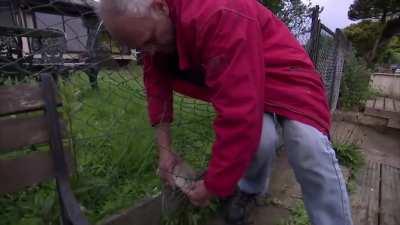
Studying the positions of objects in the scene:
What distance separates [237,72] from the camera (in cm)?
105

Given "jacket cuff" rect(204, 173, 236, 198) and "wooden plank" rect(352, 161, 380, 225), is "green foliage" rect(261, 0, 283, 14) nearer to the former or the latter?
"wooden plank" rect(352, 161, 380, 225)

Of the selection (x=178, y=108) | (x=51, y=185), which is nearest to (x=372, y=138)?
(x=178, y=108)

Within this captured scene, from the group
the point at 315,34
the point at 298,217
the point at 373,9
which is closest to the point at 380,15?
the point at 373,9

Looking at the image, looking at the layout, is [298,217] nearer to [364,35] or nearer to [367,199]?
[367,199]

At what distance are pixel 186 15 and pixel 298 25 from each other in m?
2.15

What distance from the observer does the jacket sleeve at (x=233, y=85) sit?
1.04 m

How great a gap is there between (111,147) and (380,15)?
1720cm

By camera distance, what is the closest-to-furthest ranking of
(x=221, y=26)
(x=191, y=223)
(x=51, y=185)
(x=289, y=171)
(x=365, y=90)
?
1. (x=221, y=26)
2. (x=51, y=185)
3. (x=191, y=223)
4. (x=289, y=171)
5. (x=365, y=90)

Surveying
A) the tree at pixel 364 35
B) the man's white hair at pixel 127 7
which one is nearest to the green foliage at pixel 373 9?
the tree at pixel 364 35

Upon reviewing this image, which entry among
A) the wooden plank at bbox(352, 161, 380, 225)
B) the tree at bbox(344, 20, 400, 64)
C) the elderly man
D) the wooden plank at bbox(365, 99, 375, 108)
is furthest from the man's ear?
the tree at bbox(344, 20, 400, 64)

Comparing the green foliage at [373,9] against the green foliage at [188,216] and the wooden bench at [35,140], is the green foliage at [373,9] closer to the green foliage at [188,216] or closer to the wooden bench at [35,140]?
the green foliage at [188,216]

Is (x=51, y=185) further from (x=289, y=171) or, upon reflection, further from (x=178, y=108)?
(x=289, y=171)

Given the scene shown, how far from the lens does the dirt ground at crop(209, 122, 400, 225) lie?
2.17 m

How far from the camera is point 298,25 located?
3.01 m
